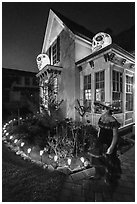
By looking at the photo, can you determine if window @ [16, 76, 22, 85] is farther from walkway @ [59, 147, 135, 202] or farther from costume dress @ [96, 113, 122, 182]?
walkway @ [59, 147, 135, 202]

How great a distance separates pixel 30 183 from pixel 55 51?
7.83m

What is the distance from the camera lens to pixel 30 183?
2.42 meters

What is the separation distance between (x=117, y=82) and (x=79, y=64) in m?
2.08

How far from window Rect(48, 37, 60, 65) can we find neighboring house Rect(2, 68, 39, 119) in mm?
1992

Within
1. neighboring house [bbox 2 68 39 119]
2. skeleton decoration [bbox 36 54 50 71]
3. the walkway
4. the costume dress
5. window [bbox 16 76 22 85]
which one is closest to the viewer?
the walkway

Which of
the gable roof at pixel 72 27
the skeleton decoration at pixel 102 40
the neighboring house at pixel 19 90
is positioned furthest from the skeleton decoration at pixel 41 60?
the skeleton decoration at pixel 102 40

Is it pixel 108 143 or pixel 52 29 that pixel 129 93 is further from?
pixel 52 29

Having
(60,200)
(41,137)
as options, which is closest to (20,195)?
Result: (60,200)

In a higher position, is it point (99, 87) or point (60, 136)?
point (99, 87)

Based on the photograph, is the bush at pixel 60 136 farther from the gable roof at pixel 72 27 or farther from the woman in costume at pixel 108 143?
the gable roof at pixel 72 27

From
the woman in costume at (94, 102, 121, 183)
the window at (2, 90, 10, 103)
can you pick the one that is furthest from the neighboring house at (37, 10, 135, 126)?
the window at (2, 90, 10, 103)

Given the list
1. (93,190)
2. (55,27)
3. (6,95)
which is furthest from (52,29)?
(93,190)

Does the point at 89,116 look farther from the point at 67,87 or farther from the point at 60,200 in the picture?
the point at 60,200

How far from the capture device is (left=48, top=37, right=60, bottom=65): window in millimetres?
7596
